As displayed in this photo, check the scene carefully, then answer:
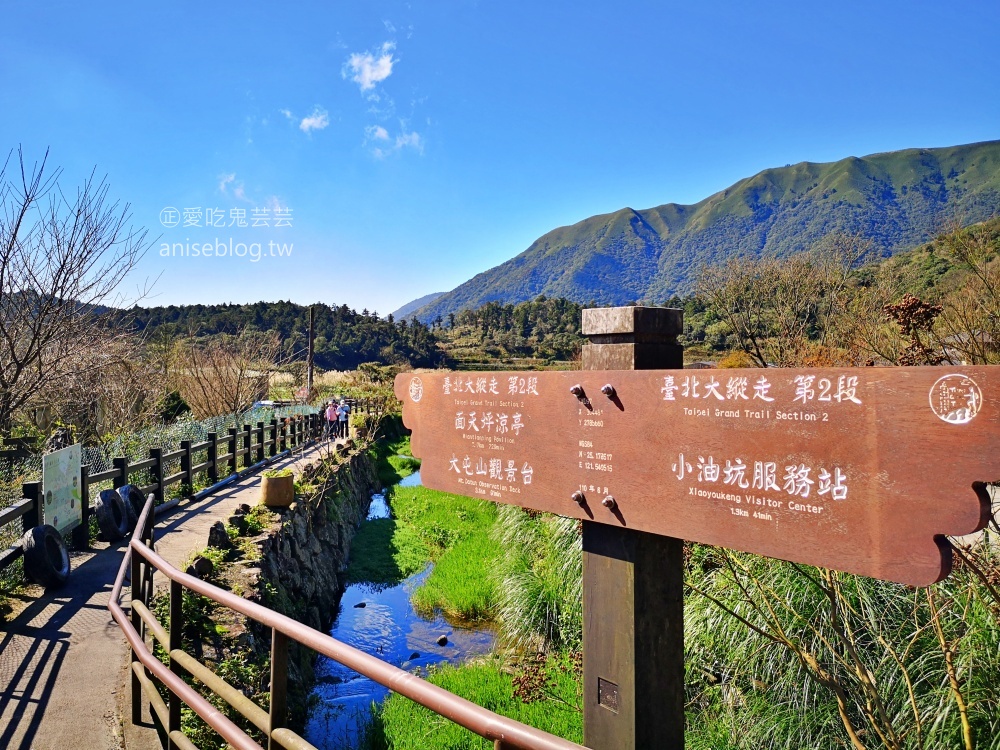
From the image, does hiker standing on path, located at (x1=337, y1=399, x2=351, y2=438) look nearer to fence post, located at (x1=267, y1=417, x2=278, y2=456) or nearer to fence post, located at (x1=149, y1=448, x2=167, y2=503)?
fence post, located at (x1=267, y1=417, x2=278, y2=456)

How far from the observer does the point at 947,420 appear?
1469 mm

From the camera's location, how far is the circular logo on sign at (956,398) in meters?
1.43

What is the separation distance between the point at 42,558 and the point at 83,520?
5.76 ft

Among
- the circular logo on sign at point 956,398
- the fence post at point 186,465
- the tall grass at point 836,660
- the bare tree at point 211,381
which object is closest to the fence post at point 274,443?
the bare tree at point 211,381

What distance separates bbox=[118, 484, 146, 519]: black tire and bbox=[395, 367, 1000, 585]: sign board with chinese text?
23.8 ft

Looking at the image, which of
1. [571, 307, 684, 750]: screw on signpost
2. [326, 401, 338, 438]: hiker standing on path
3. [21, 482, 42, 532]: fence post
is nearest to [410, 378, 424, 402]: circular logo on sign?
[571, 307, 684, 750]: screw on signpost

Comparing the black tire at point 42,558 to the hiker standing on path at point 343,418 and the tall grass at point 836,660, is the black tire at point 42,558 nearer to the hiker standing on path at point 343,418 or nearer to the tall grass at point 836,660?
the tall grass at point 836,660

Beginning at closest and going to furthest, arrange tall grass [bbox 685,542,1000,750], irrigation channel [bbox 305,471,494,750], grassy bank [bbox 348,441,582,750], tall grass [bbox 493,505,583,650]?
tall grass [bbox 685,542,1000,750], grassy bank [bbox 348,441,582,750], irrigation channel [bbox 305,471,494,750], tall grass [bbox 493,505,583,650]

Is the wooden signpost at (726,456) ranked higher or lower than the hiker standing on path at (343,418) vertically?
higher

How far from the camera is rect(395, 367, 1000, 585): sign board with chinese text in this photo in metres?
1.48

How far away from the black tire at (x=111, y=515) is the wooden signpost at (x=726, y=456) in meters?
6.72

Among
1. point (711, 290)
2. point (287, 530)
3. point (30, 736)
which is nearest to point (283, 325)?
point (711, 290)

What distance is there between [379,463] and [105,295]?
14.6 metres

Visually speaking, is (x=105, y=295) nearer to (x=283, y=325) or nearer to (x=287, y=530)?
(x=287, y=530)
